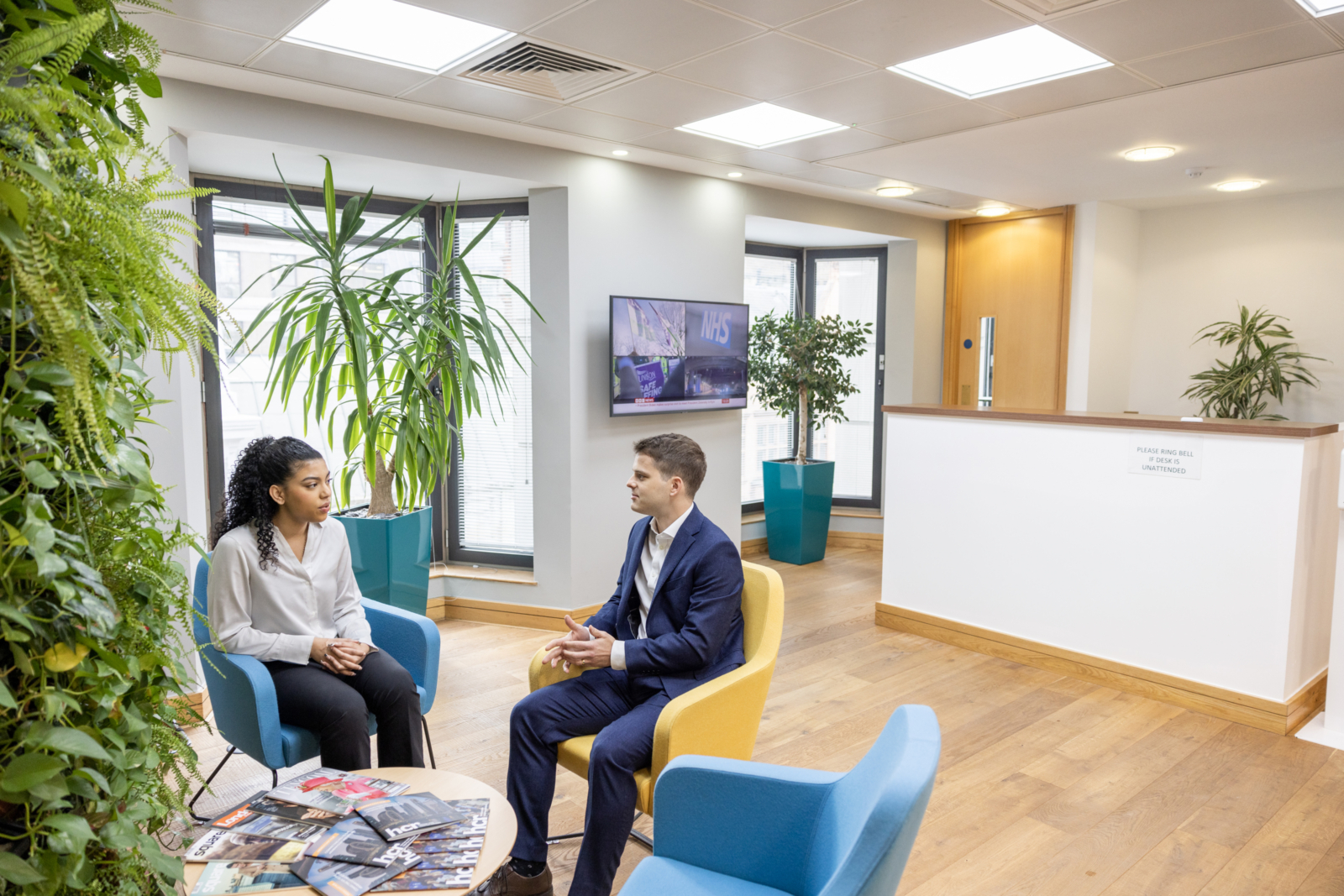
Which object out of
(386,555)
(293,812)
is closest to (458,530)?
(386,555)

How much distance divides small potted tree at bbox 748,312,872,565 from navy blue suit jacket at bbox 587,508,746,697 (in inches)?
150

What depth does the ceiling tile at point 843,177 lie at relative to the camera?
5.20 metres

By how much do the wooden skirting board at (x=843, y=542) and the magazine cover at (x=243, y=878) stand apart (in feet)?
17.2

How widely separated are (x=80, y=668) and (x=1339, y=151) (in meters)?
5.79

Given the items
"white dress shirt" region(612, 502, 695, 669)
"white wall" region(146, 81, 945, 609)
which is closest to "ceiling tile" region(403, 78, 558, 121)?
"white wall" region(146, 81, 945, 609)

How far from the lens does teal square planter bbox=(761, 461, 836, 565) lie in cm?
636

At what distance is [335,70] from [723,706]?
279 centimetres

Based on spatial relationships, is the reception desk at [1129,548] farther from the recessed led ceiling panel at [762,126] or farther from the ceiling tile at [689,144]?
the ceiling tile at [689,144]

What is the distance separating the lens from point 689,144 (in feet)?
14.9

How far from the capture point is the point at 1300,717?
3.58 meters

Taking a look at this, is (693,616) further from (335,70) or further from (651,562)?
(335,70)

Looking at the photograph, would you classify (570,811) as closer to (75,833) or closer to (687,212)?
(75,833)

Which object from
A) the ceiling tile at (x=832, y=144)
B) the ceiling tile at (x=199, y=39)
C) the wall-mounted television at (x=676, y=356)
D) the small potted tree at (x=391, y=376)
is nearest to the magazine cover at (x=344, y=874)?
the small potted tree at (x=391, y=376)

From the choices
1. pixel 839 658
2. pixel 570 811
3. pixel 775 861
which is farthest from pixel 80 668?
pixel 839 658
